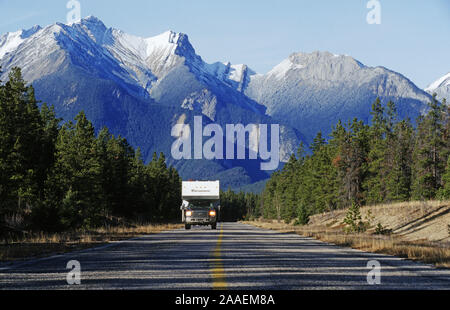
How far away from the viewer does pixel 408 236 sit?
35438 millimetres

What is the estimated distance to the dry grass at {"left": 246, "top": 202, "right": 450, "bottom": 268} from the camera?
18.7 m

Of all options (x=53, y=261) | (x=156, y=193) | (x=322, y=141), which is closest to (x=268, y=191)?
(x=322, y=141)

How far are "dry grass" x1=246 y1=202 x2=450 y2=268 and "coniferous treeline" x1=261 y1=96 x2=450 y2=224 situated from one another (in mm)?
17714

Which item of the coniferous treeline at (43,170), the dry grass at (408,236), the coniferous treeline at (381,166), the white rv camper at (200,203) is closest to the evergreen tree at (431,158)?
the coniferous treeline at (381,166)

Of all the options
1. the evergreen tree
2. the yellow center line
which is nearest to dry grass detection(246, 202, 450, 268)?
the yellow center line

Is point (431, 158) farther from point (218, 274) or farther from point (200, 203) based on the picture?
point (218, 274)

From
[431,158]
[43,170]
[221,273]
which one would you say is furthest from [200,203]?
[431,158]

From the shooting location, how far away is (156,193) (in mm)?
105062

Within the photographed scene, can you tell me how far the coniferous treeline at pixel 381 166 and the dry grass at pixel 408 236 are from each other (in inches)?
697

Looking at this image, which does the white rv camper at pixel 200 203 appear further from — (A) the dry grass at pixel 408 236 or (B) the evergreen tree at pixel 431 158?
(B) the evergreen tree at pixel 431 158

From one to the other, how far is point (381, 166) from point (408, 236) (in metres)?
49.2

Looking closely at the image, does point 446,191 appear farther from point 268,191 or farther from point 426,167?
point 268,191
